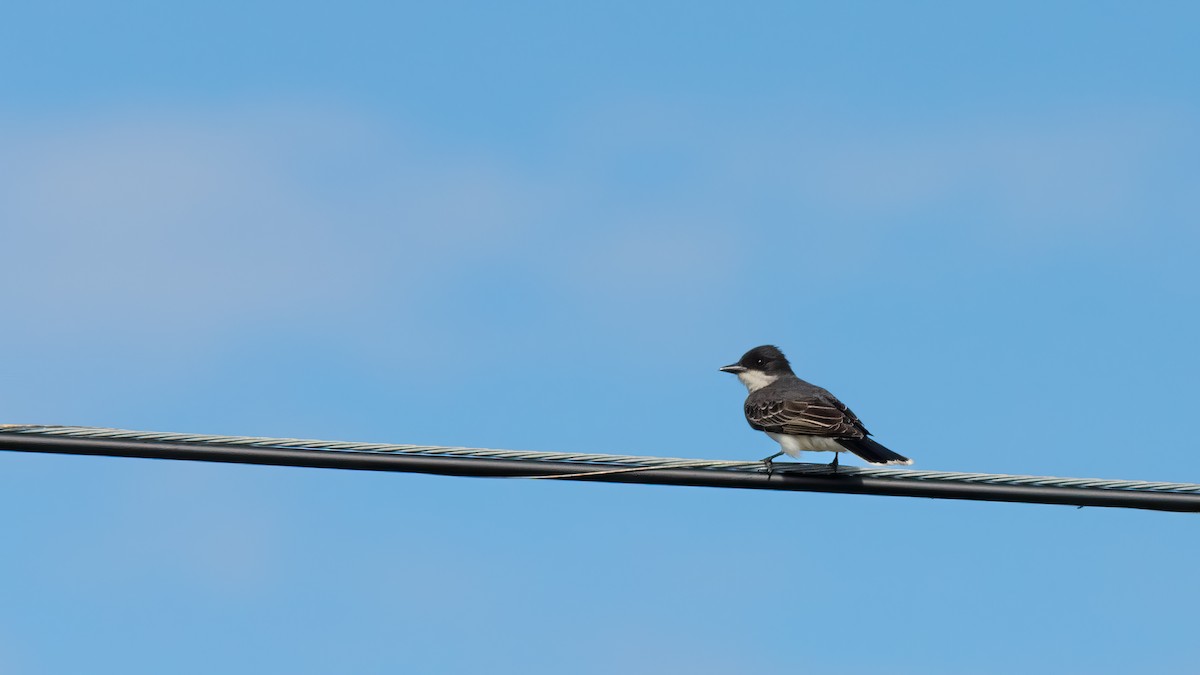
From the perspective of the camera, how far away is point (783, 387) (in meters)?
14.9

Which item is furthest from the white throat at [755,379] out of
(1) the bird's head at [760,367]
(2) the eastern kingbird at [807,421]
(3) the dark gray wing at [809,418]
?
(3) the dark gray wing at [809,418]

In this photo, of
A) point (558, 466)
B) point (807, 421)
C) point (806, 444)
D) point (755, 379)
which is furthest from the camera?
point (755, 379)

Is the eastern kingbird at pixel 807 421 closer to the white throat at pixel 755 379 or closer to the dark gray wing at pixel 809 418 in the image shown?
the dark gray wing at pixel 809 418

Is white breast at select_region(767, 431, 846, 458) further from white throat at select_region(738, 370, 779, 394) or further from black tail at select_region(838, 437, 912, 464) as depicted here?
white throat at select_region(738, 370, 779, 394)

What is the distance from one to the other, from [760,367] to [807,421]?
11.3 feet

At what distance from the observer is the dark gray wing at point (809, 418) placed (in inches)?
510

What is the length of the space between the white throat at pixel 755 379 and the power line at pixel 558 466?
6.64 meters

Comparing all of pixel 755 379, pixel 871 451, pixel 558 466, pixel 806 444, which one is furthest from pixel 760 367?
pixel 558 466

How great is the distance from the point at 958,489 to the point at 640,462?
6.81 feet

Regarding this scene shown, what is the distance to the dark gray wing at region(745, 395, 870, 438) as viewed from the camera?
1295 cm

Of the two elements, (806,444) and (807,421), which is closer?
(807,421)

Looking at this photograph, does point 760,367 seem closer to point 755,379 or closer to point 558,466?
point 755,379

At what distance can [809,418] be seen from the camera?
1330 cm

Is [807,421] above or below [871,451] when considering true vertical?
above
